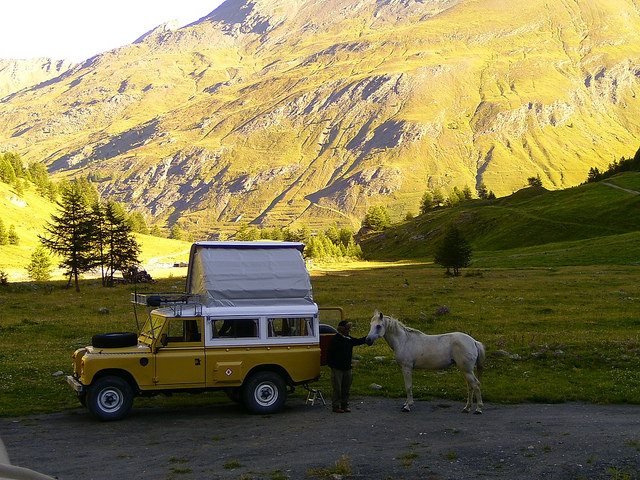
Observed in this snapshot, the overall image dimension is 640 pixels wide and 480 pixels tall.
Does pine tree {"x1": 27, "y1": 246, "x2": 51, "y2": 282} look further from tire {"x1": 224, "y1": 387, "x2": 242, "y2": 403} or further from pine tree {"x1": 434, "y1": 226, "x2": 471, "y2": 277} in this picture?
tire {"x1": 224, "y1": 387, "x2": 242, "y2": 403}

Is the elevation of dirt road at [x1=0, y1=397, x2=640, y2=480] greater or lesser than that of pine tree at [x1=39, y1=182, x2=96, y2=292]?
lesser

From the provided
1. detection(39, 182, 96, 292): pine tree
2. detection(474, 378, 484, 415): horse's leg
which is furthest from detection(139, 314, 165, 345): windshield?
detection(39, 182, 96, 292): pine tree

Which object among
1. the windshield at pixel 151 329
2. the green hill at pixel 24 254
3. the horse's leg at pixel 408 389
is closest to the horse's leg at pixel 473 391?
the horse's leg at pixel 408 389

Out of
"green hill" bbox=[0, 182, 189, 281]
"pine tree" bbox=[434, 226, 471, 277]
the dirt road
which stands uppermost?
"green hill" bbox=[0, 182, 189, 281]

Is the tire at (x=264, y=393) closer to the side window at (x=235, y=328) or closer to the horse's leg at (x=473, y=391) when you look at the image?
the side window at (x=235, y=328)

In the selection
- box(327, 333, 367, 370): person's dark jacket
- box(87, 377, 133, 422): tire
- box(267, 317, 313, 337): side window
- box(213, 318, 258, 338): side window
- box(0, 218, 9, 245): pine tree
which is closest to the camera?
box(87, 377, 133, 422): tire

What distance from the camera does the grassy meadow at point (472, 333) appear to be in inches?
1015

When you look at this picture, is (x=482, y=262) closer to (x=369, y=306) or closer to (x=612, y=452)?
(x=369, y=306)

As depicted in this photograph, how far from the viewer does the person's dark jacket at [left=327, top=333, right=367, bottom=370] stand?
23500 millimetres

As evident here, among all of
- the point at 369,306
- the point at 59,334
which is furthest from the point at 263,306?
the point at 369,306

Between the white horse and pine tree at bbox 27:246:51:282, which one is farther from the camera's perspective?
pine tree at bbox 27:246:51:282

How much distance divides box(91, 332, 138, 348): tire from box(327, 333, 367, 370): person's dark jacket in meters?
6.47

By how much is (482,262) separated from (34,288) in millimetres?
77227

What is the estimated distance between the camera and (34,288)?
8950 centimetres
